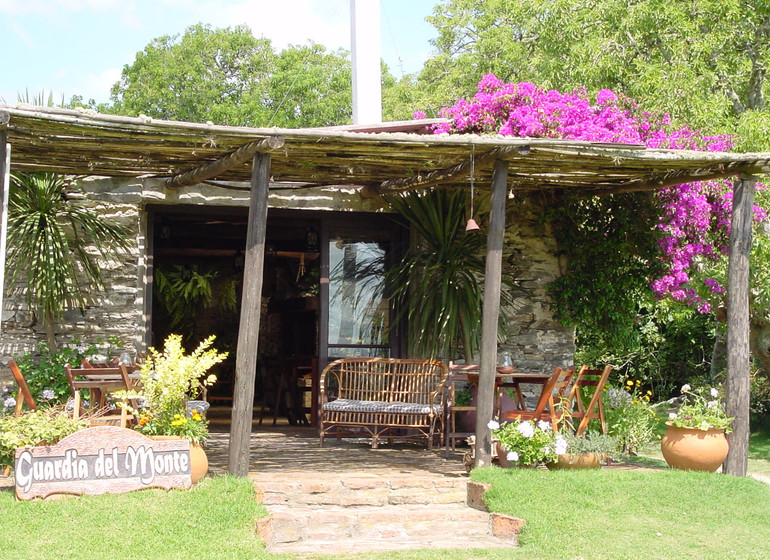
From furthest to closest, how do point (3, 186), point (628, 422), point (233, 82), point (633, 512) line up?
point (233, 82), point (628, 422), point (633, 512), point (3, 186)

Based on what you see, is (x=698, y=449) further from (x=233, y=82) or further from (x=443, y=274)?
(x=233, y=82)

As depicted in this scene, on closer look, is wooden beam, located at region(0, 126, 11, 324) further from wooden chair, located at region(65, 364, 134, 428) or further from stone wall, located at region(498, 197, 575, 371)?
stone wall, located at region(498, 197, 575, 371)

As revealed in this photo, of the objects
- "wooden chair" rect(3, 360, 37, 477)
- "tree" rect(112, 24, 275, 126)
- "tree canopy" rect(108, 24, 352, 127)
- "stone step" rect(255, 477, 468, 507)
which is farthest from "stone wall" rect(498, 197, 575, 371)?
"tree" rect(112, 24, 275, 126)

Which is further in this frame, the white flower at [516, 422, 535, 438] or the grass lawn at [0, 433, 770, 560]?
the white flower at [516, 422, 535, 438]

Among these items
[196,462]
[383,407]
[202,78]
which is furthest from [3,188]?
[202,78]

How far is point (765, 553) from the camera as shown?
15.2 ft

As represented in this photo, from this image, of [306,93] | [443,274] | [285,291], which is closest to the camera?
[443,274]

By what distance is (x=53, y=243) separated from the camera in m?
6.93

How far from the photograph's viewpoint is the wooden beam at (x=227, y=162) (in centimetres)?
524

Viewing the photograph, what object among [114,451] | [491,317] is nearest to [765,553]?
[491,317]

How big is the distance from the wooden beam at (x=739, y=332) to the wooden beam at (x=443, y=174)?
1.87m

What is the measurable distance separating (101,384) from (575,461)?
3269 millimetres

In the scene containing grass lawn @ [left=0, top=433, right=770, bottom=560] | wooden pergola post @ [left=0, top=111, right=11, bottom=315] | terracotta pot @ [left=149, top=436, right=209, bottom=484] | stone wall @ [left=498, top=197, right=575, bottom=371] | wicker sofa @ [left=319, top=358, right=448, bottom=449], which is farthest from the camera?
stone wall @ [left=498, top=197, right=575, bottom=371]

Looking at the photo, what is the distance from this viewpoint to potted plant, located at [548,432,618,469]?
19.1 ft
